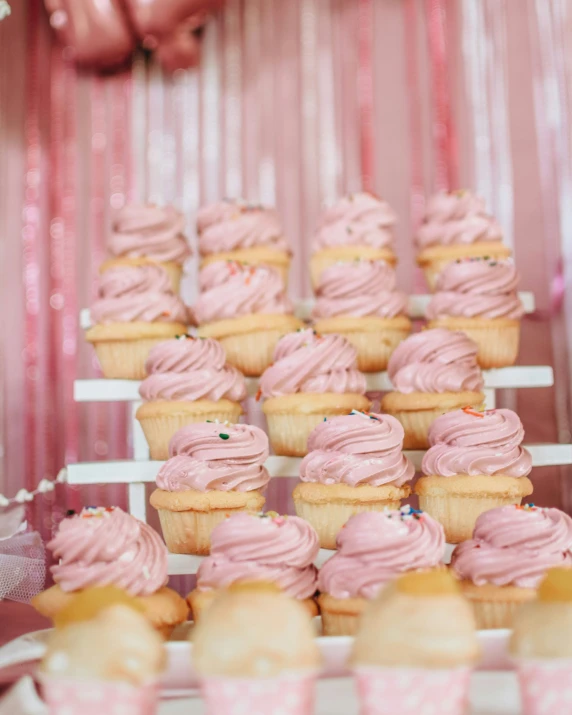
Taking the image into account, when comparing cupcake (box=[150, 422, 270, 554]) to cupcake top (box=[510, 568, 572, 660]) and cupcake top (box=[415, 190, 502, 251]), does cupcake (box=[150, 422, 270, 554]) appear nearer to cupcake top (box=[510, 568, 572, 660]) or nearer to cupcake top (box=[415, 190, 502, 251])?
cupcake top (box=[510, 568, 572, 660])

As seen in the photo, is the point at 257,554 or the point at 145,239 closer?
the point at 257,554

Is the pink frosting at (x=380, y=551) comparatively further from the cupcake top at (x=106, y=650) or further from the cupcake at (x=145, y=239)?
the cupcake at (x=145, y=239)

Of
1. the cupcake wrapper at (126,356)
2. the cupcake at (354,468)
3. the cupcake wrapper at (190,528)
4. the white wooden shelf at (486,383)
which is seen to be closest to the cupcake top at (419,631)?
the cupcake at (354,468)

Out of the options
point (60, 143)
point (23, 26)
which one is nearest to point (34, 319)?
point (60, 143)

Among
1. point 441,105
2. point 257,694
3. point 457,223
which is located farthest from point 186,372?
point 441,105

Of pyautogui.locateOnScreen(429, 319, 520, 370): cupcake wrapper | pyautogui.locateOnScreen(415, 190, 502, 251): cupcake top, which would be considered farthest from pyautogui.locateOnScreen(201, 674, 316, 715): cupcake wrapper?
pyautogui.locateOnScreen(415, 190, 502, 251): cupcake top

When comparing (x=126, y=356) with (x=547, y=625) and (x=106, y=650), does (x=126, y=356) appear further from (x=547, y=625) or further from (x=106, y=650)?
(x=547, y=625)
